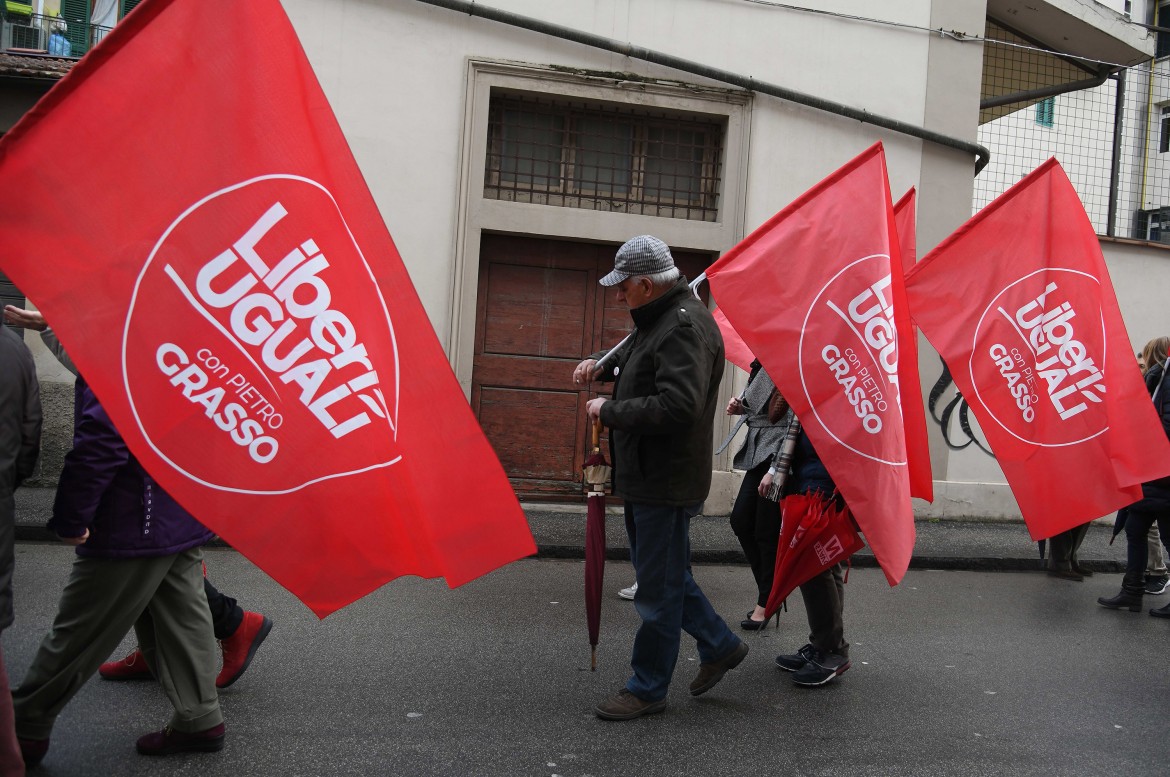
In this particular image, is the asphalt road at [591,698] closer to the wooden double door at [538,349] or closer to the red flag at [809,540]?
the red flag at [809,540]

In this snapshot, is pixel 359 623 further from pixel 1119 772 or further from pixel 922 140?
pixel 922 140

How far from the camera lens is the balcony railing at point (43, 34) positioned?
10.6 m

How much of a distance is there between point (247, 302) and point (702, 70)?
24.8 ft

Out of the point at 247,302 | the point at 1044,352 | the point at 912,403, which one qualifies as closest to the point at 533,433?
the point at 1044,352

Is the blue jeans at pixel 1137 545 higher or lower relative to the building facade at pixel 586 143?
lower

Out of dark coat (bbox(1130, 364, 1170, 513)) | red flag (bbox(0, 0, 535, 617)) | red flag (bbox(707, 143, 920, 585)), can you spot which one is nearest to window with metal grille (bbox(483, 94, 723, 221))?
dark coat (bbox(1130, 364, 1170, 513))

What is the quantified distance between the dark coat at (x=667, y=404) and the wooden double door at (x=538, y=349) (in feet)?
16.9

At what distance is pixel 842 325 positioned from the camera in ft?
14.8

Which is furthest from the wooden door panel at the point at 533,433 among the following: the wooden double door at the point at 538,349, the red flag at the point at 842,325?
the red flag at the point at 842,325

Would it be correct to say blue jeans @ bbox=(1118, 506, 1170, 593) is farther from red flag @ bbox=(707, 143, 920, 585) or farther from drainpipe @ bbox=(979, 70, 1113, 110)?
drainpipe @ bbox=(979, 70, 1113, 110)

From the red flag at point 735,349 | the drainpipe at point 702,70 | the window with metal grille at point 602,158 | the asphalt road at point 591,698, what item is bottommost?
the asphalt road at point 591,698

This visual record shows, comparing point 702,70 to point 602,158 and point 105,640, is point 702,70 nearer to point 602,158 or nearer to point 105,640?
point 602,158

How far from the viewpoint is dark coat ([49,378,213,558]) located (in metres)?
3.35

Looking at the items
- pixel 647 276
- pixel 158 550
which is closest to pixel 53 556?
pixel 158 550
